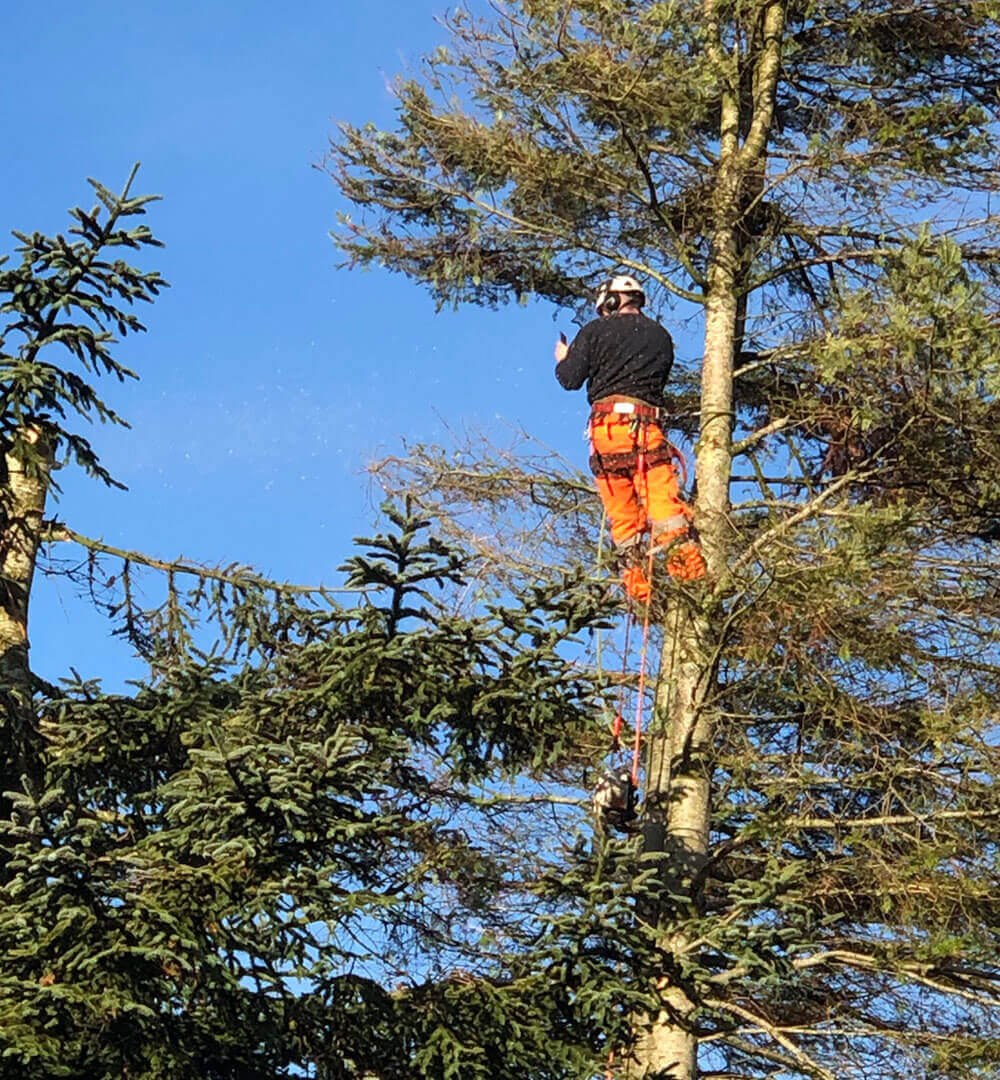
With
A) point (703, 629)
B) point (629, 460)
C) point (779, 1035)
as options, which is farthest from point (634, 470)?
point (779, 1035)

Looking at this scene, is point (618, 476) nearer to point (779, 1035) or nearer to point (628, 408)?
point (628, 408)

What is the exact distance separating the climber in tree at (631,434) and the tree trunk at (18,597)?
344cm

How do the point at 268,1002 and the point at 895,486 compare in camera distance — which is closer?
the point at 268,1002

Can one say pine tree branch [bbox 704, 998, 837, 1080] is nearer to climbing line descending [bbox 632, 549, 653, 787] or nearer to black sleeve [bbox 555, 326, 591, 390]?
climbing line descending [bbox 632, 549, 653, 787]

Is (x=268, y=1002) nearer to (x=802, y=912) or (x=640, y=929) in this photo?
(x=640, y=929)

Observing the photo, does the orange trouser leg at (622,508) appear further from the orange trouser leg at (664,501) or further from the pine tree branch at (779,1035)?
the pine tree branch at (779,1035)

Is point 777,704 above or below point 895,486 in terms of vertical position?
below

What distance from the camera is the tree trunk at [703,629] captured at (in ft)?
29.8

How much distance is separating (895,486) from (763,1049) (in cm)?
338

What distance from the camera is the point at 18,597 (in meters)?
9.35

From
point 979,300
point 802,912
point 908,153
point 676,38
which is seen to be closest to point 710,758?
point 802,912

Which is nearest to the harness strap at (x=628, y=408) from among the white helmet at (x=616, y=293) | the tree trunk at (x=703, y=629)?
the tree trunk at (x=703, y=629)

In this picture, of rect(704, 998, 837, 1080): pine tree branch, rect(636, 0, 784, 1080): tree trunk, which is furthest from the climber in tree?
rect(704, 998, 837, 1080): pine tree branch

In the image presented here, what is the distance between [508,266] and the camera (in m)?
12.5
